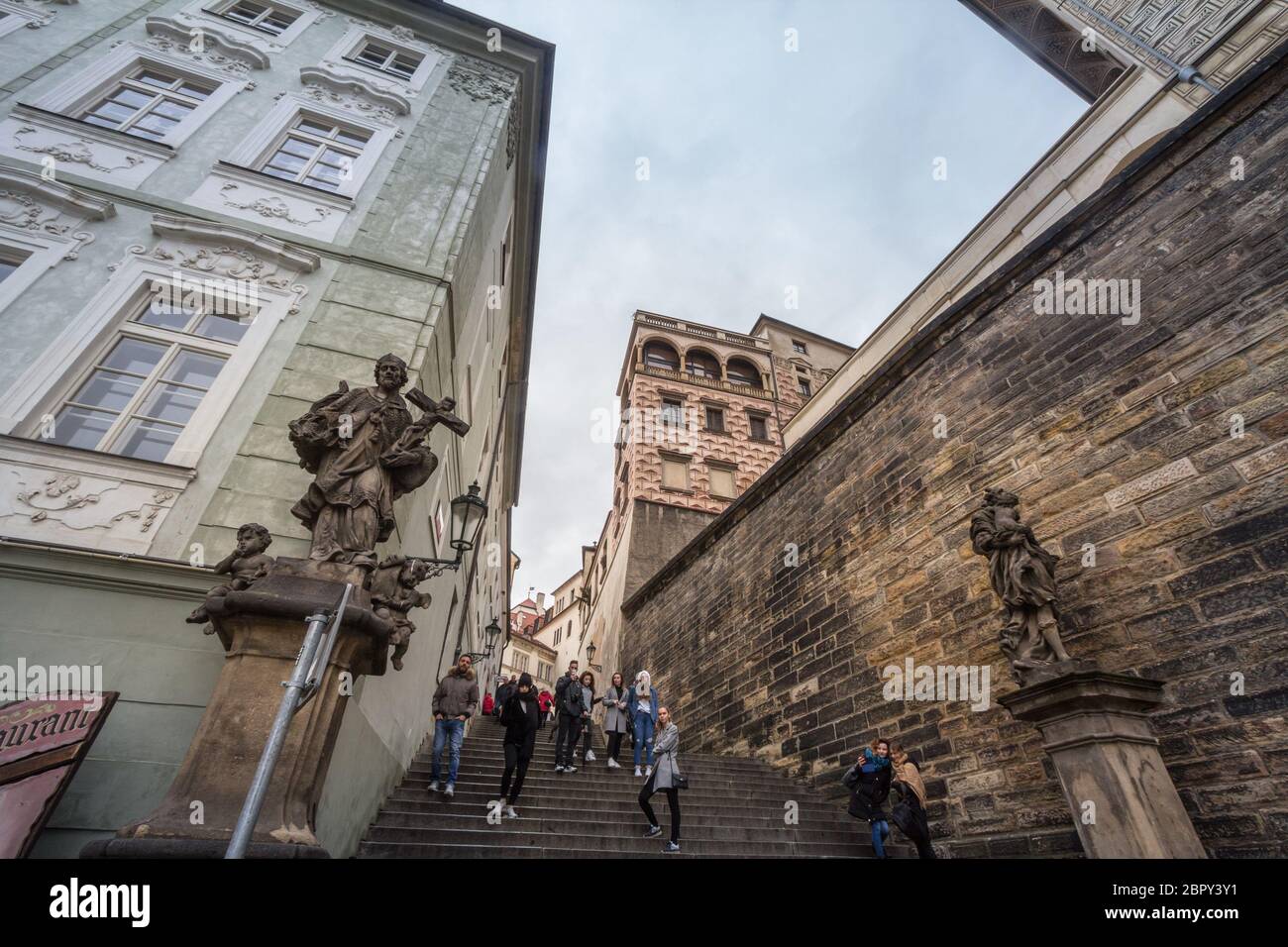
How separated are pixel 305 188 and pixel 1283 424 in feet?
32.9

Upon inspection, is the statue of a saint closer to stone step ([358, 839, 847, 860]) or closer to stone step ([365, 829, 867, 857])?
stone step ([358, 839, 847, 860])

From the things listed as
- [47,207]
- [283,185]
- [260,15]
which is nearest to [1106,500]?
[283,185]

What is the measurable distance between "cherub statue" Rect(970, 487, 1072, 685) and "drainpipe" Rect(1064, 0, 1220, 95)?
205 inches

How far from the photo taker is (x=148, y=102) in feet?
25.4

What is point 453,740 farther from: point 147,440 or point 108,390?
point 108,390

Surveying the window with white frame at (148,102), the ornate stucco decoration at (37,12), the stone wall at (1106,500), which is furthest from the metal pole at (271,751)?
the ornate stucco decoration at (37,12)

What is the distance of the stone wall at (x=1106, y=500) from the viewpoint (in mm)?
4438

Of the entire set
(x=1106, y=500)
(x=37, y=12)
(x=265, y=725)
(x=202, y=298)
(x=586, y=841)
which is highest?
(x=37, y=12)

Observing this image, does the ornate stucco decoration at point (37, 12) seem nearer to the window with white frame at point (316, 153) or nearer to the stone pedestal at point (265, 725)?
the window with white frame at point (316, 153)

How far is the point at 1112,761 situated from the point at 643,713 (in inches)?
224

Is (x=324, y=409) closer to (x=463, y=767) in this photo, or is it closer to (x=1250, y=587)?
(x=463, y=767)

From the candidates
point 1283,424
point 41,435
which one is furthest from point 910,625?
point 41,435

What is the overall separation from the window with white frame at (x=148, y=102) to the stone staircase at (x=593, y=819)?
8.44 m

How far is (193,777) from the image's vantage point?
3182mm
